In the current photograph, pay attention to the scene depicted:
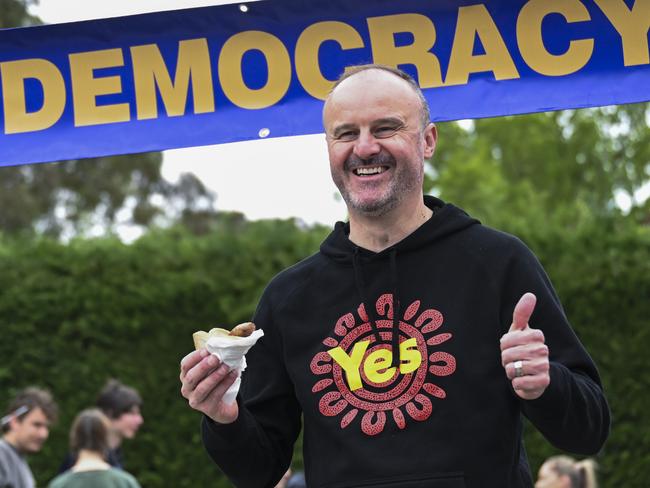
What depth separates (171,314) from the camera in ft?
32.1

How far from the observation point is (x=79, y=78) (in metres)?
3.60

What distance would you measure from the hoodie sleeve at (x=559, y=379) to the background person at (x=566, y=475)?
4.14 m

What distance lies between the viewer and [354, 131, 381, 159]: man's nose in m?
2.80

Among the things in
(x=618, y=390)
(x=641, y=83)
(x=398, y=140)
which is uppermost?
(x=641, y=83)

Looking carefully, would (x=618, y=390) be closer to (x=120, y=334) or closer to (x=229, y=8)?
(x=120, y=334)

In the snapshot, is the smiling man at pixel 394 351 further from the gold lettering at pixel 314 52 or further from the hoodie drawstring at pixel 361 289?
the gold lettering at pixel 314 52

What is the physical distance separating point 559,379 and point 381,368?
444 millimetres

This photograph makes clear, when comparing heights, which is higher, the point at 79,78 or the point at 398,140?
the point at 79,78

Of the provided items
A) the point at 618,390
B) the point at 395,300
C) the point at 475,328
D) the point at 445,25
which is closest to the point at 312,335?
the point at 395,300

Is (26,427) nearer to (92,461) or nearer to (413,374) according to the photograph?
(92,461)

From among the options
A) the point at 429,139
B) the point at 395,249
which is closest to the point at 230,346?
the point at 395,249

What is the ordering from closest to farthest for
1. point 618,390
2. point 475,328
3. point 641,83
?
point 475,328
point 641,83
point 618,390

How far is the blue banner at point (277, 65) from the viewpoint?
3404mm

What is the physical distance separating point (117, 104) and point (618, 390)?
675cm
